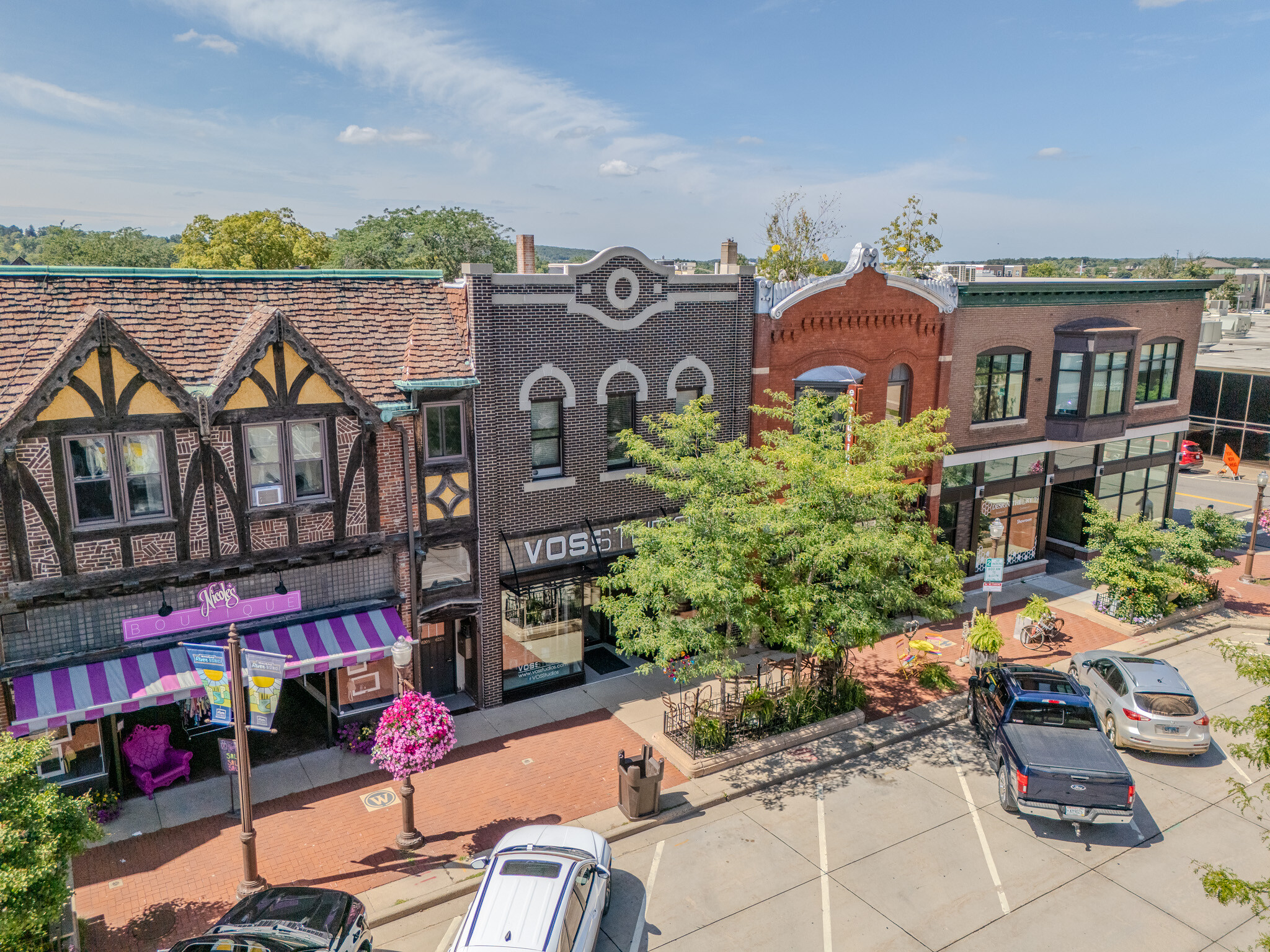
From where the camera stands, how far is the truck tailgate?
1530cm

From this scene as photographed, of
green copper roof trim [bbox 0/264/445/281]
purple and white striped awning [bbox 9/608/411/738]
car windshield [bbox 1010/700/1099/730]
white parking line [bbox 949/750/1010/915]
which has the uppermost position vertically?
green copper roof trim [bbox 0/264/445/281]

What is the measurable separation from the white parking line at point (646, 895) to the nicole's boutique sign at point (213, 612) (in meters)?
8.52

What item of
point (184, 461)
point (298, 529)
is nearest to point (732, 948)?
point (298, 529)

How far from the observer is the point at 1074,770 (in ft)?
50.8

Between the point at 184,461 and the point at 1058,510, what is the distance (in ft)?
97.6

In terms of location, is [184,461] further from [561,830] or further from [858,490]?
[858,490]

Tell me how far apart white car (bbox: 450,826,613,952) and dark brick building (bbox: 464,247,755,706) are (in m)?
7.68

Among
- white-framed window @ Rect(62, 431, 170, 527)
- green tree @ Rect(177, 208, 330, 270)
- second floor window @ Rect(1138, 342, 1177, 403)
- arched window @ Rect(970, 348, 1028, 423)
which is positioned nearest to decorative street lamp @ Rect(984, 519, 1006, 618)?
arched window @ Rect(970, 348, 1028, 423)

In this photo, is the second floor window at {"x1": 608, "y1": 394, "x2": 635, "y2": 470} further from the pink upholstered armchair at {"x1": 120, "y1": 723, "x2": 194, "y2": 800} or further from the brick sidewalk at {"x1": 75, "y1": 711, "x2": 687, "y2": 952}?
the pink upholstered armchair at {"x1": 120, "y1": 723, "x2": 194, "y2": 800}

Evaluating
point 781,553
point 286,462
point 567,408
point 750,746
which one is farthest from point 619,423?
point 750,746

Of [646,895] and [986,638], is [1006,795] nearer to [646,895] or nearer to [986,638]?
[986,638]

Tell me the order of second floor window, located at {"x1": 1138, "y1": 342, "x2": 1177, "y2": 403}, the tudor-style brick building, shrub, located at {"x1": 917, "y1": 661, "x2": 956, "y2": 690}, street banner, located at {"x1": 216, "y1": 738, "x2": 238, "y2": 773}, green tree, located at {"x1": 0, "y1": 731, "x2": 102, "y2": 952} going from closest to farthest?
green tree, located at {"x1": 0, "y1": 731, "x2": 102, "y2": 952}, the tudor-style brick building, street banner, located at {"x1": 216, "y1": 738, "x2": 238, "y2": 773}, shrub, located at {"x1": 917, "y1": 661, "x2": 956, "y2": 690}, second floor window, located at {"x1": 1138, "y1": 342, "x2": 1177, "y2": 403}

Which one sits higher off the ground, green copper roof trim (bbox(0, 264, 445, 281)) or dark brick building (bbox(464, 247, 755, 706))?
green copper roof trim (bbox(0, 264, 445, 281))

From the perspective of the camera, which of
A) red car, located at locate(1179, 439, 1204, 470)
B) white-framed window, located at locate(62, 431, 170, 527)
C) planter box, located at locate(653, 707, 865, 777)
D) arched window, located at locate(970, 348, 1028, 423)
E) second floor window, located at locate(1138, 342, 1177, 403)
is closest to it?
white-framed window, located at locate(62, 431, 170, 527)
